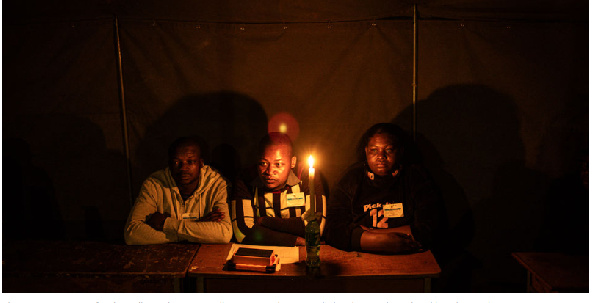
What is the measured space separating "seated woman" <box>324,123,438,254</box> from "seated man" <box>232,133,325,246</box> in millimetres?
205

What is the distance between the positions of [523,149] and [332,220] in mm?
2012

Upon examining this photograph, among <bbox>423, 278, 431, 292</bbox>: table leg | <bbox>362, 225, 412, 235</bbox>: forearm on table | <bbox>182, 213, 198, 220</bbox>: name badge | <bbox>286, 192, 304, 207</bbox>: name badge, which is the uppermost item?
<bbox>286, 192, 304, 207</bbox>: name badge

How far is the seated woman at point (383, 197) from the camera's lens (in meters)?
3.19

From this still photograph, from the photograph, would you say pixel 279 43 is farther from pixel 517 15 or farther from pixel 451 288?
pixel 451 288

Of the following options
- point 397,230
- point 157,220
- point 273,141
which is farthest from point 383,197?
point 157,220

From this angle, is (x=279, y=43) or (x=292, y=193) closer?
(x=292, y=193)

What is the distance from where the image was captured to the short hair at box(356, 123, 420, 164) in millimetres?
3295

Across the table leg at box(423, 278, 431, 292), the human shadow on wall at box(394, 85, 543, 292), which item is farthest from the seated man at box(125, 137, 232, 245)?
the human shadow on wall at box(394, 85, 543, 292)

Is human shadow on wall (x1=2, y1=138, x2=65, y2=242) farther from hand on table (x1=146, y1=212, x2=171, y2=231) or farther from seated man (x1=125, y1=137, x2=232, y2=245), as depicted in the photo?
hand on table (x1=146, y1=212, x2=171, y2=231)

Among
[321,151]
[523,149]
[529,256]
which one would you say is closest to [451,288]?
[529,256]

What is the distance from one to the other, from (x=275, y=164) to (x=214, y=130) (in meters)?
0.93

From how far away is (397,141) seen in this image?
129 inches

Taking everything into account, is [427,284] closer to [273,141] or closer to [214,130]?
[273,141]

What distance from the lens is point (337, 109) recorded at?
3828 mm
